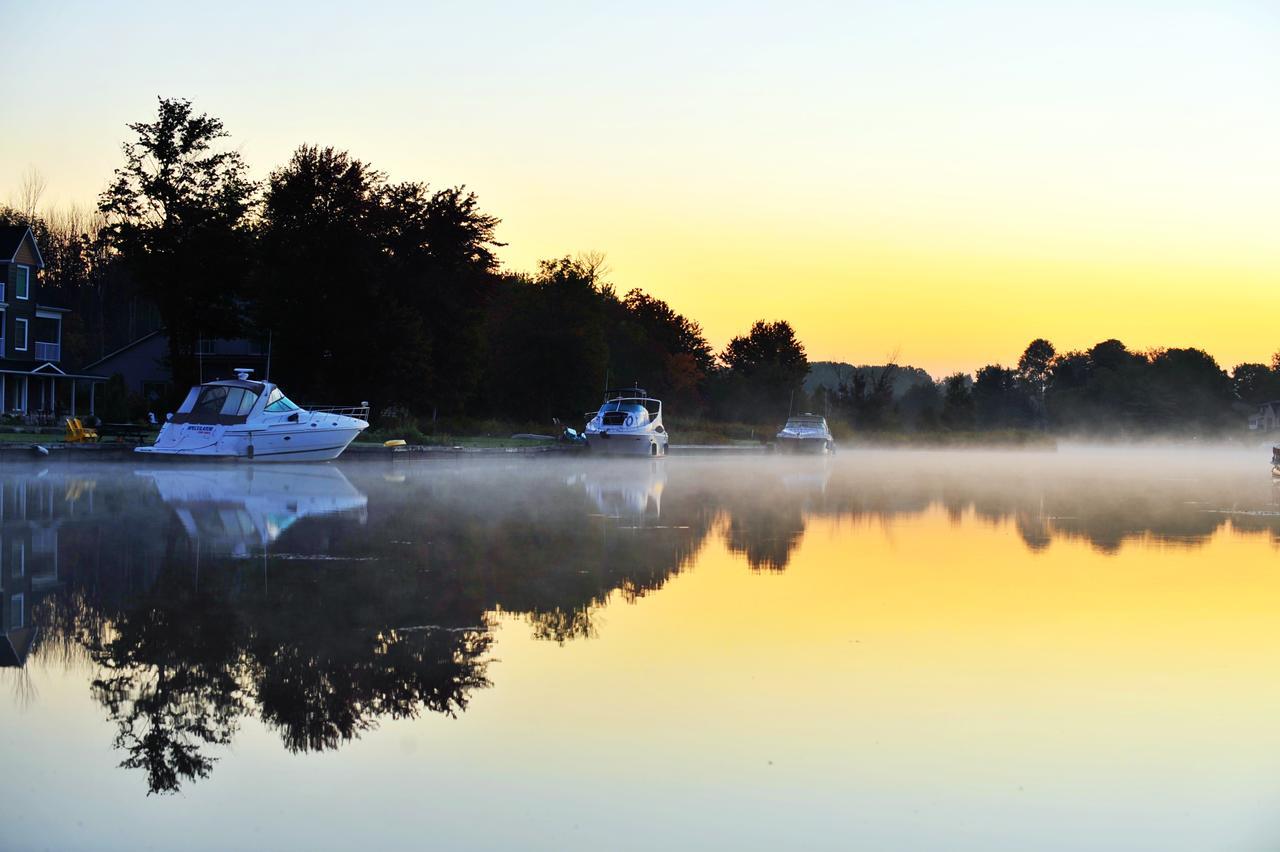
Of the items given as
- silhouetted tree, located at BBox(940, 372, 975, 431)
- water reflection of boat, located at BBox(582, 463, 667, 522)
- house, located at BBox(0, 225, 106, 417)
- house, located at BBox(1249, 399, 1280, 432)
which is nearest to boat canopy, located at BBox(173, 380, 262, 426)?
water reflection of boat, located at BBox(582, 463, 667, 522)

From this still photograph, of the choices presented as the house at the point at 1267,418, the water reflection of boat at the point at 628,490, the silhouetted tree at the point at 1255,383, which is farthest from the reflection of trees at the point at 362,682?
the silhouetted tree at the point at 1255,383

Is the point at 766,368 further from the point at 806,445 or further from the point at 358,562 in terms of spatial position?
the point at 358,562

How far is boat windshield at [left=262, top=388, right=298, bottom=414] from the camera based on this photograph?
33.9 meters

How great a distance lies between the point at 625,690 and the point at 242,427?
91.8ft

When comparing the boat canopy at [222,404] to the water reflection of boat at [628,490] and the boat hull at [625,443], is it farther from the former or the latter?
the boat hull at [625,443]

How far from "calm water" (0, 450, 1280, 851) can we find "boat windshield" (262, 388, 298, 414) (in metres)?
17.5

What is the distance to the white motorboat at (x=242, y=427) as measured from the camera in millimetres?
33250

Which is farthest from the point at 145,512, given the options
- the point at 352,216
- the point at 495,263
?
the point at 495,263

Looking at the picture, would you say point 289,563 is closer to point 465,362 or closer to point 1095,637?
point 1095,637

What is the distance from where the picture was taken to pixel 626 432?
144 ft

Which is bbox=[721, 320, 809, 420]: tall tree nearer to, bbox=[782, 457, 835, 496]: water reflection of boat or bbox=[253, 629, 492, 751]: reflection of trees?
bbox=[782, 457, 835, 496]: water reflection of boat

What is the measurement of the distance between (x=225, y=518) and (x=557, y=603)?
336 inches

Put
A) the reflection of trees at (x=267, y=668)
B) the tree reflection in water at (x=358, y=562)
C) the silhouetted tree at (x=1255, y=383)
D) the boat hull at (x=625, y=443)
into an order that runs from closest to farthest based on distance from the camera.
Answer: the reflection of trees at (x=267, y=668)
the tree reflection in water at (x=358, y=562)
the boat hull at (x=625, y=443)
the silhouetted tree at (x=1255, y=383)

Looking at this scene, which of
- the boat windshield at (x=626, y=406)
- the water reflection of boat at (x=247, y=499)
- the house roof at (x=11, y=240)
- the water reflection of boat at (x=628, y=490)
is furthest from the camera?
the house roof at (x=11, y=240)
